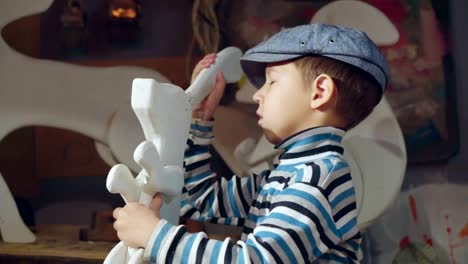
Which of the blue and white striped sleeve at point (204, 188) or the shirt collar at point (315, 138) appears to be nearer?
the shirt collar at point (315, 138)

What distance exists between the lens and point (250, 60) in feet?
2.52

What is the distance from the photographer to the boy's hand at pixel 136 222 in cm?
63

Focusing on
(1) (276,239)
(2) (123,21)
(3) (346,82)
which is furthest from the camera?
(2) (123,21)

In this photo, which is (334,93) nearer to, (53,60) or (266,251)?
(266,251)

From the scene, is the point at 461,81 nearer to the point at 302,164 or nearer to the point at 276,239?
the point at 302,164

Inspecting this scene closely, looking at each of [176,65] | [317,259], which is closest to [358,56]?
Result: [317,259]

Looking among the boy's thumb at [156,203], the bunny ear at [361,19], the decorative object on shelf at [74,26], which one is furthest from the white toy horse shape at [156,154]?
the decorative object on shelf at [74,26]

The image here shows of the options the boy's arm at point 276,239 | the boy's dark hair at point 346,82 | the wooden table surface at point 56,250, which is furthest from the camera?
the wooden table surface at point 56,250

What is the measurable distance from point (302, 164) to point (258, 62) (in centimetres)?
17

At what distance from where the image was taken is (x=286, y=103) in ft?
2.36

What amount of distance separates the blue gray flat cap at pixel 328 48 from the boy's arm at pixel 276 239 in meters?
0.16

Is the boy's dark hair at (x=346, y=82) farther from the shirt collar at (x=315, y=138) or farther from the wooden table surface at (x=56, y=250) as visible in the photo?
the wooden table surface at (x=56, y=250)

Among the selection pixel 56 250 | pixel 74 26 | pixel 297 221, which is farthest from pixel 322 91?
pixel 74 26

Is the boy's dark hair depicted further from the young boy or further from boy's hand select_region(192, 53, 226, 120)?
boy's hand select_region(192, 53, 226, 120)
